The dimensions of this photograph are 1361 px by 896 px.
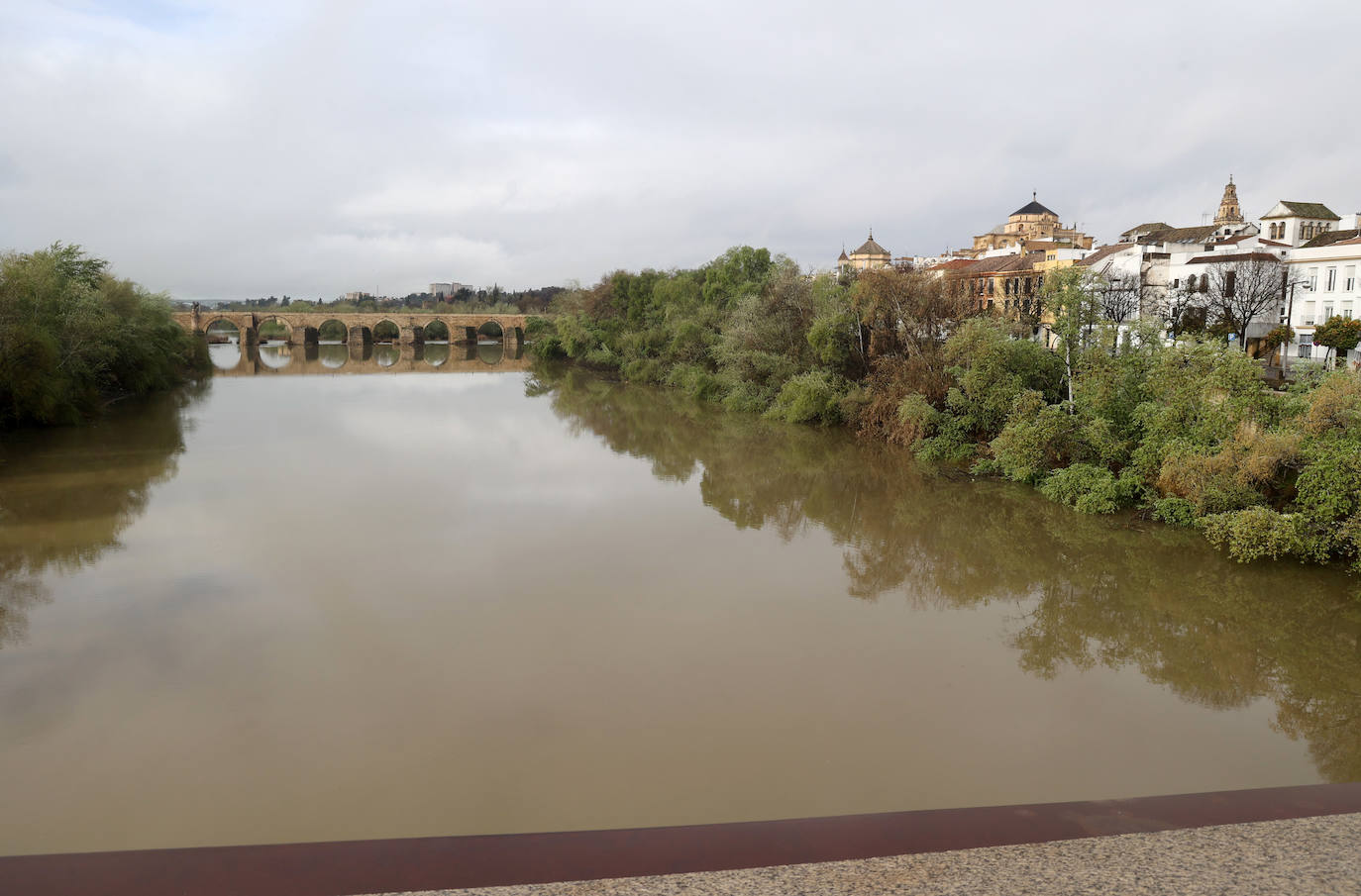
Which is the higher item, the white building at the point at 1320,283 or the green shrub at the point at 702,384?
the white building at the point at 1320,283

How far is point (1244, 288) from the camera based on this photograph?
3312cm

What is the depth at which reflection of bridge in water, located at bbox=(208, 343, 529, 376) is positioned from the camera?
169 feet

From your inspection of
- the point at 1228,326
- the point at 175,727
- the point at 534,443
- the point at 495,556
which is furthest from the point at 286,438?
the point at 1228,326

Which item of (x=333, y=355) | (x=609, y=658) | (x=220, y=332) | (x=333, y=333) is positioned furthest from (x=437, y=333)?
(x=609, y=658)

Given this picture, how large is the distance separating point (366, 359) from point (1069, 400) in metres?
51.7

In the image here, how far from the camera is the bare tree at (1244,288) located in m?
31.8

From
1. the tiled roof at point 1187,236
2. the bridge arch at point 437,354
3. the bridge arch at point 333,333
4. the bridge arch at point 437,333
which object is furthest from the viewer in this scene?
the bridge arch at point 437,333

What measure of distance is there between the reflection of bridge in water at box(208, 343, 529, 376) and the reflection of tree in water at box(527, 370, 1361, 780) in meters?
35.5

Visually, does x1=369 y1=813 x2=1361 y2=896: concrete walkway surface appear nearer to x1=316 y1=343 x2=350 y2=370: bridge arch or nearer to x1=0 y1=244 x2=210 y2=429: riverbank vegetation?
x1=0 y1=244 x2=210 y2=429: riverbank vegetation

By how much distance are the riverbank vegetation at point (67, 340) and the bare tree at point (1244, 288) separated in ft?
117

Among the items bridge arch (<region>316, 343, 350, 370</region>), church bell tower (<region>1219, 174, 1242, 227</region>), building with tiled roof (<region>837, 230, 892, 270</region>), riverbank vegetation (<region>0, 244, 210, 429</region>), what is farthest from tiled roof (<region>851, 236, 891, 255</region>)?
riverbank vegetation (<region>0, 244, 210, 429</region>)

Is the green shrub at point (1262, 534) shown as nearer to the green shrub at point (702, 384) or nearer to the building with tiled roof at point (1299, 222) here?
the green shrub at point (702, 384)

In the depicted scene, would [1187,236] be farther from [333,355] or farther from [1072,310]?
[333,355]

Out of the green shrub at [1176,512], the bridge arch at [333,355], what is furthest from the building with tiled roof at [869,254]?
the green shrub at [1176,512]
